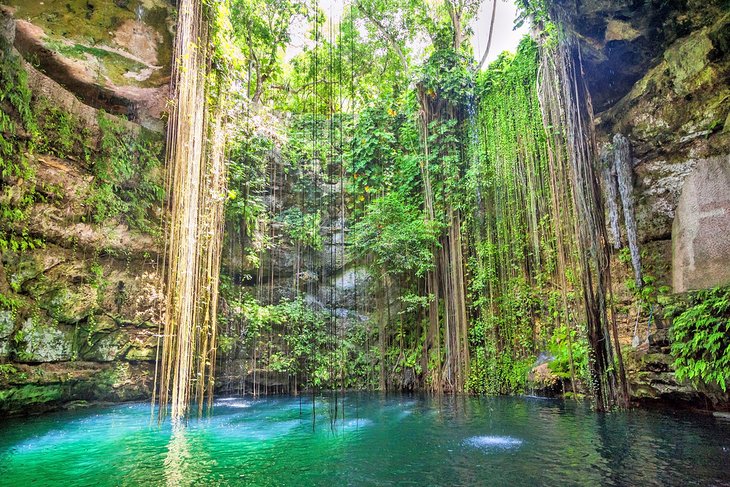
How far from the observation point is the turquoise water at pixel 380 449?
2.90 m

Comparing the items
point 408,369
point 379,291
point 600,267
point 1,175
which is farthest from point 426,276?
point 1,175

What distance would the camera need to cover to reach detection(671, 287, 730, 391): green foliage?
448 cm

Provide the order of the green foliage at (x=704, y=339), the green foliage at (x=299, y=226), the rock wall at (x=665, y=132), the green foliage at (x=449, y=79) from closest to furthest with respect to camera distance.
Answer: the green foliage at (x=704, y=339) → the rock wall at (x=665, y=132) → the green foliage at (x=449, y=79) → the green foliage at (x=299, y=226)

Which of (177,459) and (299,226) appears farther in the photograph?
(299,226)

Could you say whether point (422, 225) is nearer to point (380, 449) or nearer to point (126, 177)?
point (126, 177)

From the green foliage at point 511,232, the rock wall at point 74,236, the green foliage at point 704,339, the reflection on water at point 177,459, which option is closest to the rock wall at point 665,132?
the green foliage at point 704,339

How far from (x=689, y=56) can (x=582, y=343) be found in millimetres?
4436

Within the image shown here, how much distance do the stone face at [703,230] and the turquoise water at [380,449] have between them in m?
1.94

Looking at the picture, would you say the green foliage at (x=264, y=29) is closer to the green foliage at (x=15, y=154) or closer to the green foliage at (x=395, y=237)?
the green foliage at (x=395, y=237)

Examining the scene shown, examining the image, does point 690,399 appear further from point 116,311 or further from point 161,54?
point 161,54

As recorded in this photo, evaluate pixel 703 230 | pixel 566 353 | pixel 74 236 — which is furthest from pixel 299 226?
pixel 703 230

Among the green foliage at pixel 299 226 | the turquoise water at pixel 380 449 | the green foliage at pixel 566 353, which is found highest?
the green foliage at pixel 299 226

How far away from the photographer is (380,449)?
148 inches

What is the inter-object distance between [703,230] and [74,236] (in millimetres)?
8995
